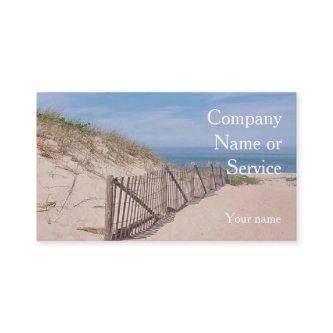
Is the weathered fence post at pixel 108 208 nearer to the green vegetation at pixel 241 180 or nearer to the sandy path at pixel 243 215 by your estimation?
the sandy path at pixel 243 215

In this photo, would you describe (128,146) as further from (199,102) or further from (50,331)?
(50,331)

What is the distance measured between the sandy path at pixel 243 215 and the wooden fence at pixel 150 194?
151 mm

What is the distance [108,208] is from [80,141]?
0.64 m

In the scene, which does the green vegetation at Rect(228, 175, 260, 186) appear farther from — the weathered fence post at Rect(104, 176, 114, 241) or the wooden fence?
the weathered fence post at Rect(104, 176, 114, 241)

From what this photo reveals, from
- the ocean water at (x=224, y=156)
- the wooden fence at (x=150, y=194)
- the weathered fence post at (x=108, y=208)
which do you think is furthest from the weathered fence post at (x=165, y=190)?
the weathered fence post at (x=108, y=208)

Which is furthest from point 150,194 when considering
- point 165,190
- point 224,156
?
point 224,156

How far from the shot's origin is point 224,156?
5.88 meters

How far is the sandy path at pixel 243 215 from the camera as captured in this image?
5.80m

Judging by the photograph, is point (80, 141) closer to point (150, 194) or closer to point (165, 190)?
point (150, 194)

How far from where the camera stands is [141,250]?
576 centimetres

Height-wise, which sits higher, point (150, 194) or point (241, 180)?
point (241, 180)

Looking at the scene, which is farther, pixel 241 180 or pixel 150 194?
pixel 150 194
